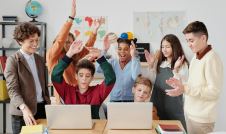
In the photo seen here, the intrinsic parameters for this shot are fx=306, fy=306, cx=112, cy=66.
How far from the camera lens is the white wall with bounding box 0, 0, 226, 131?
4.08 meters

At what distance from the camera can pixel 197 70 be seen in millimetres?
2156

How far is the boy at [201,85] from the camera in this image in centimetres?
205

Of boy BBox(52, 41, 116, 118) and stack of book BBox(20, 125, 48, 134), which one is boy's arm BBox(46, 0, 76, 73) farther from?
stack of book BBox(20, 125, 48, 134)

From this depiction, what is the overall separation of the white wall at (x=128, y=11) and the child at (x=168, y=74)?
1574 mm

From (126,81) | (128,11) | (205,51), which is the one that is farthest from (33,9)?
(205,51)

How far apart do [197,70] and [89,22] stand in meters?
2.35

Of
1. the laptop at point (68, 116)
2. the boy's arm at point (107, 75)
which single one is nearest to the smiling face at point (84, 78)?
the boy's arm at point (107, 75)

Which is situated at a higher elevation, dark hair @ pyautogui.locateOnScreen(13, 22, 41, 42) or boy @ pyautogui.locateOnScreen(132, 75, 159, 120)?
dark hair @ pyautogui.locateOnScreen(13, 22, 41, 42)

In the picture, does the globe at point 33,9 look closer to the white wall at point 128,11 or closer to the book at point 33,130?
the white wall at point 128,11

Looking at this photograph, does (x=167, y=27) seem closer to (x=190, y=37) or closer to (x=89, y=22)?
(x=89, y=22)

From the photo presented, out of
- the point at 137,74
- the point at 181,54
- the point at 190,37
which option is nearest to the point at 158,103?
the point at 137,74

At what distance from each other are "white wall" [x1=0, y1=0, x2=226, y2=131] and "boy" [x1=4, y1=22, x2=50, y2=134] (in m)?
2.01

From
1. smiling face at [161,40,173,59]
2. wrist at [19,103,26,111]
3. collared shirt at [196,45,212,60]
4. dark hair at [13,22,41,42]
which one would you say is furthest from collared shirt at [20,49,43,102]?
collared shirt at [196,45,212,60]

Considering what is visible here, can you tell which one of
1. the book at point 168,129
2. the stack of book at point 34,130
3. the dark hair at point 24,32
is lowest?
the book at point 168,129
